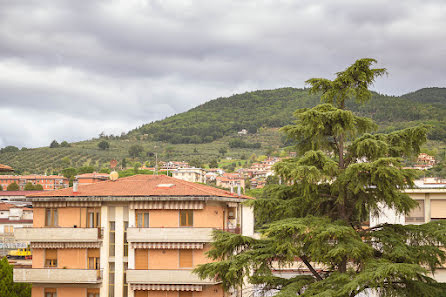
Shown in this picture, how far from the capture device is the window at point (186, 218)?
33.3 m

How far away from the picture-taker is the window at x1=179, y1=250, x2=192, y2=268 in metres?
32.8

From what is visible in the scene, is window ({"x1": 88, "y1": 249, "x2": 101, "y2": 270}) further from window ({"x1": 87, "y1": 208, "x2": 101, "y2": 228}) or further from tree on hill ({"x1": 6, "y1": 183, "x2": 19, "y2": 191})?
tree on hill ({"x1": 6, "y1": 183, "x2": 19, "y2": 191})

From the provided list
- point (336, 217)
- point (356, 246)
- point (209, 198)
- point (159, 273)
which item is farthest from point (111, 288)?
point (356, 246)

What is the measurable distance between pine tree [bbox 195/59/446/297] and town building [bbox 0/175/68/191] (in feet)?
466

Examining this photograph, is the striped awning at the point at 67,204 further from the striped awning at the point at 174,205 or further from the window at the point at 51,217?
the striped awning at the point at 174,205

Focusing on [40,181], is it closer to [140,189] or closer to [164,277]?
[140,189]

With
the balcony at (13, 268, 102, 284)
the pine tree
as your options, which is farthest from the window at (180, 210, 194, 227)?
the pine tree

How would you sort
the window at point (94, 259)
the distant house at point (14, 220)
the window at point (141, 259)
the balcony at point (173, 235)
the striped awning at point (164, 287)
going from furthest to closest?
1. the distant house at point (14, 220)
2. the window at point (94, 259)
3. the window at point (141, 259)
4. the balcony at point (173, 235)
5. the striped awning at point (164, 287)

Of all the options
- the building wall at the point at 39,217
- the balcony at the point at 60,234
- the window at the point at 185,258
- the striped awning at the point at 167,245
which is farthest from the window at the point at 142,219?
the building wall at the point at 39,217

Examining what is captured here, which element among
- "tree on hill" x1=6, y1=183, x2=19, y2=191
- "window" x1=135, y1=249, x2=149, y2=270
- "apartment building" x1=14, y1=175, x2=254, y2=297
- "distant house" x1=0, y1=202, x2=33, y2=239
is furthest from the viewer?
"tree on hill" x1=6, y1=183, x2=19, y2=191

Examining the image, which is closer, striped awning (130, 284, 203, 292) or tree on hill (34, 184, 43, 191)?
striped awning (130, 284, 203, 292)

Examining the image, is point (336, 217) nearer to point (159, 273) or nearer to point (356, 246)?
point (356, 246)

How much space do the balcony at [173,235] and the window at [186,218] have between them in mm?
982

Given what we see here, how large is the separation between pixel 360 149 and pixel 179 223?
610 inches
